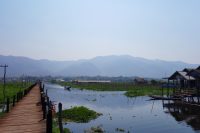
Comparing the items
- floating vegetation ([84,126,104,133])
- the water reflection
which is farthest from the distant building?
floating vegetation ([84,126,104,133])

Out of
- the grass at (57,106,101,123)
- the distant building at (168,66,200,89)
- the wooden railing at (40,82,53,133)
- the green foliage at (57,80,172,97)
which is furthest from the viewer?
the green foliage at (57,80,172,97)

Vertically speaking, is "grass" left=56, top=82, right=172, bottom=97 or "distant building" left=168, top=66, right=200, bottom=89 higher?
"distant building" left=168, top=66, right=200, bottom=89

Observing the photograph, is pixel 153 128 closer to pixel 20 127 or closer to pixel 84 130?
pixel 84 130

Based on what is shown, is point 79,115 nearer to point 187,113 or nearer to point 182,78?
point 187,113

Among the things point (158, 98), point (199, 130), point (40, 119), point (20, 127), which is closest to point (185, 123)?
point (199, 130)

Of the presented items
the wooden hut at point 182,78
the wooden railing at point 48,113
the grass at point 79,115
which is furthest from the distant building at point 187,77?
the wooden railing at point 48,113

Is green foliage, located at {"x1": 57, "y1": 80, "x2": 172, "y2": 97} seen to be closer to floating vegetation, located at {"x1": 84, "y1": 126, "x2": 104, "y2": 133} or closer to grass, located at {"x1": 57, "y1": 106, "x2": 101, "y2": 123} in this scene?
grass, located at {"x1": 57, "y1": 106, "x2": 101, "y2": 123}

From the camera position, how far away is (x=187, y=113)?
38.2 metres

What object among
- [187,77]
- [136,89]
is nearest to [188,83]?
[187,77]

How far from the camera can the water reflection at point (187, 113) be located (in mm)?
31369

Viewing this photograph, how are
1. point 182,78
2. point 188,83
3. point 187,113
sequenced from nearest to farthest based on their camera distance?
point 187,113 < point 182,78 < point 188,83

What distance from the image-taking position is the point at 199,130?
27094 mm

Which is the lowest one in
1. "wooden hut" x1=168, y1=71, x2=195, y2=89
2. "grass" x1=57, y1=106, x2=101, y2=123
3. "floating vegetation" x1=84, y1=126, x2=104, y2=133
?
"floating vegetation" x1=84, y1=126, x2=104, y2=133

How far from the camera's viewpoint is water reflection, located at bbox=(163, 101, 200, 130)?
1235 inches
